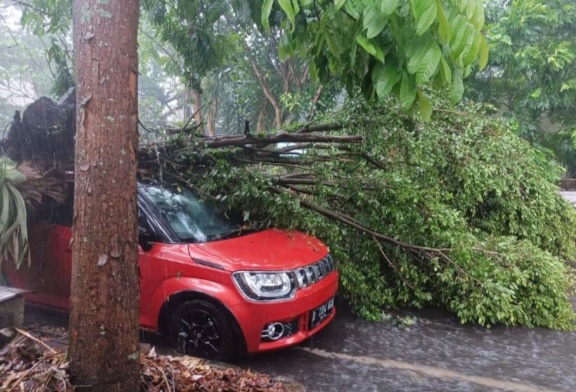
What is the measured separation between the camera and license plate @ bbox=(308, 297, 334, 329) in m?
4.15

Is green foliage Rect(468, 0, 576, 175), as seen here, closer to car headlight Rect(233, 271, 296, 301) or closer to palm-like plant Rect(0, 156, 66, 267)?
car headlight Rect(233, 271, 296, 301)

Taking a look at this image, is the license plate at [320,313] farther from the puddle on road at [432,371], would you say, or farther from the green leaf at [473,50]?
the green leaf at [473,50]

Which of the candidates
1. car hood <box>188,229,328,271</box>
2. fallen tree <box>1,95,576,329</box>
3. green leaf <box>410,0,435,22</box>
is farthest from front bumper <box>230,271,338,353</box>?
green leaf <box>410,0,435,22</box>

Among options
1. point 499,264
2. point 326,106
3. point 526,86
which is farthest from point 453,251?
point 526,86

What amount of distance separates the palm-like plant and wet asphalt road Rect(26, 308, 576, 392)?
1243 mm

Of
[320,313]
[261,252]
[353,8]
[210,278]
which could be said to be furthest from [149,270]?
[353,8]

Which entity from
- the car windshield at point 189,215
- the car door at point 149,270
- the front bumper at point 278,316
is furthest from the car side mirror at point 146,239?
the front bumper at point 278,316

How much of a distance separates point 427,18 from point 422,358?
332 centimetres

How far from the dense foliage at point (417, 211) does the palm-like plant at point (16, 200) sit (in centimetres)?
159

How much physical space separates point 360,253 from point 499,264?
5.01 ft

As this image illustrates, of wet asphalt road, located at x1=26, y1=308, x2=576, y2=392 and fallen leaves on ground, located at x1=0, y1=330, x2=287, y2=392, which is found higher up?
fallen leaves on ground, located at x1=0, y1=330, x2=287, y2=392

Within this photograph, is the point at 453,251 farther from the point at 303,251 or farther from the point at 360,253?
the point at 303,251

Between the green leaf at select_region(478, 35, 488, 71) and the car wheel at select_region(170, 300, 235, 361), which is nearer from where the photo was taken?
the green leaf at select_region(478, 35, 488, 71)

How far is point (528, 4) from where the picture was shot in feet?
33.2
